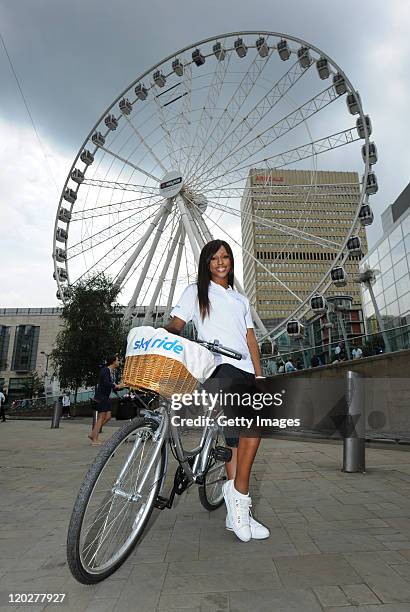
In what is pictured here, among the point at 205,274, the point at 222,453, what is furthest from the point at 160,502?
the point at 205,274

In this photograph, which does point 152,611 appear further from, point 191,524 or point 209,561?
point 191,524

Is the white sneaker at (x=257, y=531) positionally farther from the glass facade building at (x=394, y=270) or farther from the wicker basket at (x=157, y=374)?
the glass facade building at (x=394, y=270)

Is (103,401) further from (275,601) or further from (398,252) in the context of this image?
(398,252)

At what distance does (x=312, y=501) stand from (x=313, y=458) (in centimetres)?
268

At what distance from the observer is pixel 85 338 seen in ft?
91.4

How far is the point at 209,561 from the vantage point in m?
2.31

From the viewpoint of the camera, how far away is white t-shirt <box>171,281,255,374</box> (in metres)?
2.84

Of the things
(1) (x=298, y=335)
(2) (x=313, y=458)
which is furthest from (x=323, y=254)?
(2) (x=313, y=458)

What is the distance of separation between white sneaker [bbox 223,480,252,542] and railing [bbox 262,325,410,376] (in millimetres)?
10180

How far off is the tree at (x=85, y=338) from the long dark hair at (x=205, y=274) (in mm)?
25155

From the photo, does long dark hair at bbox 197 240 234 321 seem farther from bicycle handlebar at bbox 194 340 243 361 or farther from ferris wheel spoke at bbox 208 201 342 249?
ferris wheel spoke at bbox 208 201 342 249

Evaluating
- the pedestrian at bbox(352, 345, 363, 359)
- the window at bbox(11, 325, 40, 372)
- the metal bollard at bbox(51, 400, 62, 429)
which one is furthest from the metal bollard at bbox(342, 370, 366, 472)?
the window at bbox(11, 325, 40, 372)

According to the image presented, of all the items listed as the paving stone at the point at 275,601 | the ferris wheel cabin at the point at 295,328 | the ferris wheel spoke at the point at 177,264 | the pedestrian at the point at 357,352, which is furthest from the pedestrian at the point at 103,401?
the ferris wheel spoke at the point at 177,264

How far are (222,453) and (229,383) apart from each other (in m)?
0.43
